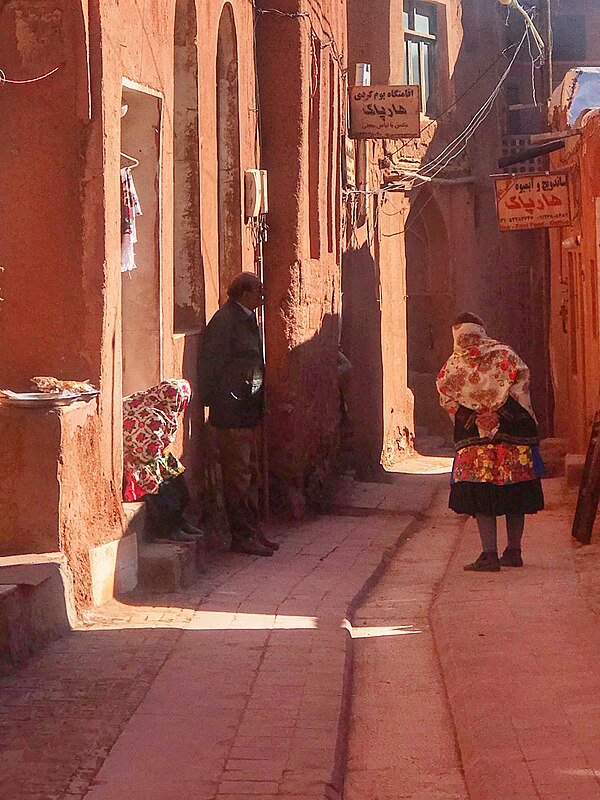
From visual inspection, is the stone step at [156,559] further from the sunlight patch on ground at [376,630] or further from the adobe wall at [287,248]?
the adobe wall at [287,248]

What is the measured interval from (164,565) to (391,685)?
188 cm

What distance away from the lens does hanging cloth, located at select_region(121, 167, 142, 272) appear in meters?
7.35

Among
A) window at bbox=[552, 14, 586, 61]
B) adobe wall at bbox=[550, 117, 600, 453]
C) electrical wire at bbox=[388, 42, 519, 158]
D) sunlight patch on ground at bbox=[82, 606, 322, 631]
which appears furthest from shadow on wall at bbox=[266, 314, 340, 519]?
window at bbox=[552, 14, 586, 61]

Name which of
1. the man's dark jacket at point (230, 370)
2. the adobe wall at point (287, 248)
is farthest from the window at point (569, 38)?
the man's dark jacket at point (230, 370)

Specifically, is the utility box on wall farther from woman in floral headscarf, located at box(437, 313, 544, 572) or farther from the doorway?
woman in floral headscarf, located at box(437, 313, 544, 572)

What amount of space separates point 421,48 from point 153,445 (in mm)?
14408

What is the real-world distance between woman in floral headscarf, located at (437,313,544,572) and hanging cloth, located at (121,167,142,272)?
2103mm

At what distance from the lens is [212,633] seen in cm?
615

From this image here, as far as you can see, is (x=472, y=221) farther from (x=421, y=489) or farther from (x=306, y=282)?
(x=306, y=282)

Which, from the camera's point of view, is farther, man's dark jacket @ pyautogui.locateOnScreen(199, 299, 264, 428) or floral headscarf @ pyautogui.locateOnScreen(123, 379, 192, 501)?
man's dark jacket @ pyautogui.locateOnScreen(199, 299, 264, 428)

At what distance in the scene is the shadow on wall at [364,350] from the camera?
16.6 meters

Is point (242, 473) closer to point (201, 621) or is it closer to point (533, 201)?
point (201, 621)

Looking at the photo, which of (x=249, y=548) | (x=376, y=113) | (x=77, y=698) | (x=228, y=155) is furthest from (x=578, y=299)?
(x=77, y=698)

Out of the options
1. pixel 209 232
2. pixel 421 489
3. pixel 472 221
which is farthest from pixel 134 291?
pixel 472 221
